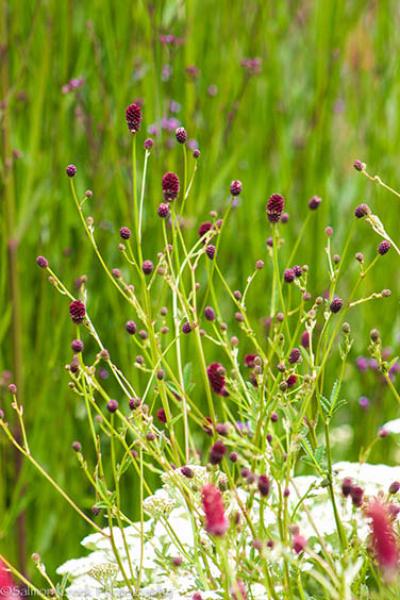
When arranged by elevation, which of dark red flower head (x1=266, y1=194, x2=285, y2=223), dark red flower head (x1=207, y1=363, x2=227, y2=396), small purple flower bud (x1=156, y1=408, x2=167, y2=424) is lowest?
small purple flower bud (x1=156, y1=408, x2=167, y2=424)

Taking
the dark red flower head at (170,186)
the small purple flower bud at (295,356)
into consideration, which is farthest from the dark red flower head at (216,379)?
the dark red flower head at (170,186)

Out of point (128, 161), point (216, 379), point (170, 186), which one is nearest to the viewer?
point (216, 379)

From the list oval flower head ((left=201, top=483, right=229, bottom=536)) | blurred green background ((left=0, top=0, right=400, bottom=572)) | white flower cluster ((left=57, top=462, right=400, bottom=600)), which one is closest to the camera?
oval flower head ((left=201, top=483, right=229, bottom=536))

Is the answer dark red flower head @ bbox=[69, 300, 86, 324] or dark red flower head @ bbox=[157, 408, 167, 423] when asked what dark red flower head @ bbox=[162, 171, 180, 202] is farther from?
dark red flower head @ bbox=[157, 408, 167, 423]

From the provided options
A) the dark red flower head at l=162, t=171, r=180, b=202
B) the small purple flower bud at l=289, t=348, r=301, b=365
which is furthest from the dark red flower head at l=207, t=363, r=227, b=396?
the dark red flower head at l=162, t=171, r=180, b=202

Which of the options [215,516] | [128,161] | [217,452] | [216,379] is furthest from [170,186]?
[128,161]

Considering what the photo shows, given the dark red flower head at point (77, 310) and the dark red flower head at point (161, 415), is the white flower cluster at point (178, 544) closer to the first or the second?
the dark red flower head at point (161, 415)

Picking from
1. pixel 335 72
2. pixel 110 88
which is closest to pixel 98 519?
pixel 110 88

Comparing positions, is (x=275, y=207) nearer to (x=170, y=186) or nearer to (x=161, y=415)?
(x=170, y=186)
